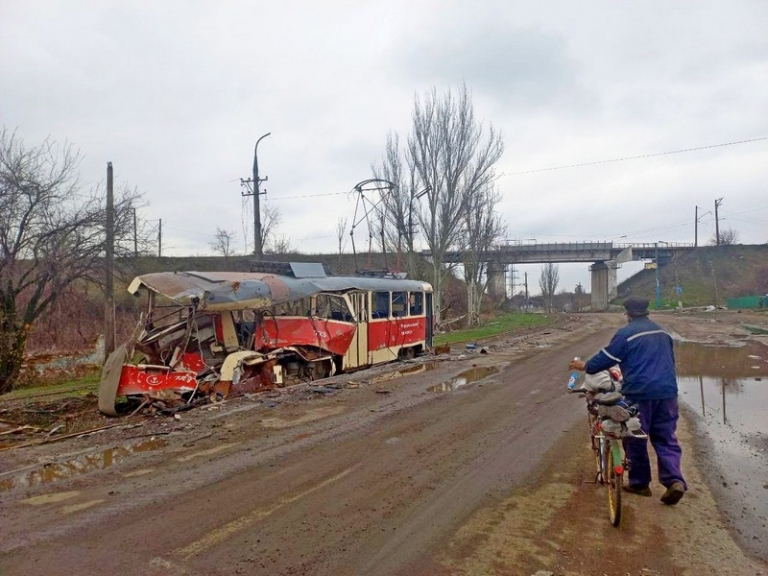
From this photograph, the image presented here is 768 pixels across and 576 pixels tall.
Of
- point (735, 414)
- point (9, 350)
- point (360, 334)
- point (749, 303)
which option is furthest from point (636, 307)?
point (749, 303)

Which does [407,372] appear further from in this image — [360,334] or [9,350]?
[9,350]

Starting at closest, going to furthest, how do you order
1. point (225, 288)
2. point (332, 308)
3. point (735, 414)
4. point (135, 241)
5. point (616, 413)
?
point (616, 413) → point (735, 414) → point (225, 288) → point (332, 308) → point (135, 241)

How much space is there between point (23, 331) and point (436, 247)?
18671 millimetres

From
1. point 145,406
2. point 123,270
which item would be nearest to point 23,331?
point 123,270

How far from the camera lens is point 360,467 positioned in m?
5.88

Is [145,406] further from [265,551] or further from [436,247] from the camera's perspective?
[436,247]

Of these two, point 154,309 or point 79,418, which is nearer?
point 79,418

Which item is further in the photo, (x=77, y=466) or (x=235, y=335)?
(x=235, y=335)

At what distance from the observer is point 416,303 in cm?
1812

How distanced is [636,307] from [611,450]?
129 cm

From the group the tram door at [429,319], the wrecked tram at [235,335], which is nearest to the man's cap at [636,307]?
the wrecked tram at [235,335]

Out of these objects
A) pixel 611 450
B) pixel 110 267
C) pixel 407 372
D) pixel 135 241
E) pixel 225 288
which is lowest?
pixel 407 372

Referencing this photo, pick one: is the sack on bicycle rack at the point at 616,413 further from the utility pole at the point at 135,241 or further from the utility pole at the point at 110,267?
the utility pole at the point at 135,241

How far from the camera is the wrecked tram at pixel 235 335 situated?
9.53 meters
